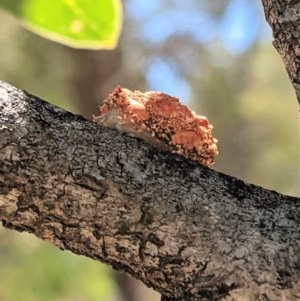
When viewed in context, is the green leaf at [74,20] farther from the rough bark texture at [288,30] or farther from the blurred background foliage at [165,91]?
the blurred background foliage at [165,91]

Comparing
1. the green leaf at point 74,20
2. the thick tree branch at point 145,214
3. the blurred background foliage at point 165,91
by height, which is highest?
the blurred background foliage at point 165,91

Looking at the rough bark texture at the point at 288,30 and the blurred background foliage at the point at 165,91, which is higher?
the blurred background foliage at the point at 165,91

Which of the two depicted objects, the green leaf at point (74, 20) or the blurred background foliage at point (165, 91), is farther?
the blurred background foliage at point (165, 91)

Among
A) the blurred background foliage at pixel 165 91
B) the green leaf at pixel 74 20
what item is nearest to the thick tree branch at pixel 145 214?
the green leaf at pixel 74 20

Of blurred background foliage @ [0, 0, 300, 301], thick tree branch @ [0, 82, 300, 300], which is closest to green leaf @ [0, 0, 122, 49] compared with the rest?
thick tree branch @ [0, 82, 300, 300]

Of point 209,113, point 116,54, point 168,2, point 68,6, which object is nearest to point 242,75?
point 209,113

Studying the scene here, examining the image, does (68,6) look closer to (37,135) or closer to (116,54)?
(37,135)

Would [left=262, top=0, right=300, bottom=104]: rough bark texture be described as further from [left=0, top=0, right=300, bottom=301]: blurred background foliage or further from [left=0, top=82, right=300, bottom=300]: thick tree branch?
[left=0, top=0, right=300, bottom=301]: blurred background foliage

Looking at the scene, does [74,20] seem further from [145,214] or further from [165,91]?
[165,91]
